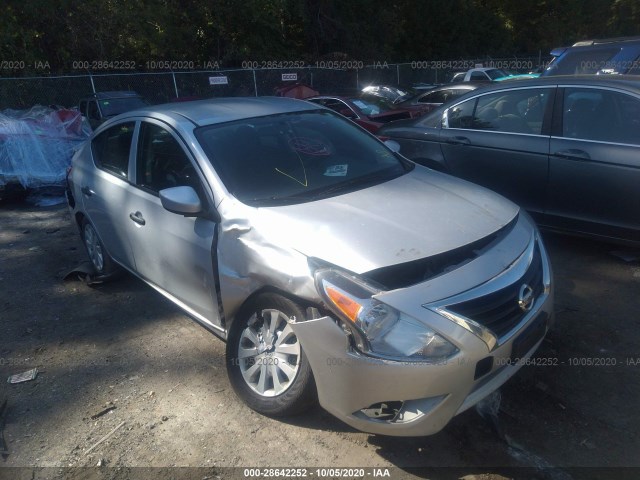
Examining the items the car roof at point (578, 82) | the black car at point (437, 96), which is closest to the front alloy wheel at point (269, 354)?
the car roof at point (578, 82)

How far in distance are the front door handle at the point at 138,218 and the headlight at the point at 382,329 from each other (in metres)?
1.97

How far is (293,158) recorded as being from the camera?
3.82 m

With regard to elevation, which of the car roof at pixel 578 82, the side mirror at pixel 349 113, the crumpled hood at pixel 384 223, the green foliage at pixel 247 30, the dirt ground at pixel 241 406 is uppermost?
the green foliage at pixel 247 30

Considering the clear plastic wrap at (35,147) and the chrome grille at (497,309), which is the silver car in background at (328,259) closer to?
the chrome grille at (497,309)

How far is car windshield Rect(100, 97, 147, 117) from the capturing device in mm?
13242

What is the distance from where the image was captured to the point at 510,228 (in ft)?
10.6

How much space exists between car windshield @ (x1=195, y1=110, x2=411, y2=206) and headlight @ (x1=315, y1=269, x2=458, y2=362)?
0.92 metres

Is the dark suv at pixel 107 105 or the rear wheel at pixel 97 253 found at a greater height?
the dark suv at pixel 107 105

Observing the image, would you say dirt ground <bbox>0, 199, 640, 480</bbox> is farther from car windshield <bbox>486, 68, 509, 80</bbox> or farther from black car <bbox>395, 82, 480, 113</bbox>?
car windshield <bbox>486, 68, 509, 80</bbox>

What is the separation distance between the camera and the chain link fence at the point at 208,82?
16234mm

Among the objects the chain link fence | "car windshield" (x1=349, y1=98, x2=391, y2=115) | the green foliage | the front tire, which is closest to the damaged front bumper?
the front tire

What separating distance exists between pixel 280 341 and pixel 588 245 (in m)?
3.56

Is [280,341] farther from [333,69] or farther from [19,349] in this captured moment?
[333,69]

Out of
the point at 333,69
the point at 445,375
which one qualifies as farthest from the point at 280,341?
the point at 333,69
